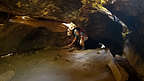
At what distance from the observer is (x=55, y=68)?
546cm

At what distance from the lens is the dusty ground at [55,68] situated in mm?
4641

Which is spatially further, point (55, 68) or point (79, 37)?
point (79, 37)

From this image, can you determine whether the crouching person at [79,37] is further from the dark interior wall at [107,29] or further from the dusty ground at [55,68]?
the dusty ground at [55,68]

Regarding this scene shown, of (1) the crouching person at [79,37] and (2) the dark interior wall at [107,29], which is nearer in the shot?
(2) the dark interior wall at [107,29]

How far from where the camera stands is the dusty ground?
15.2ft

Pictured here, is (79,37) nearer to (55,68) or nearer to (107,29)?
(107,29)

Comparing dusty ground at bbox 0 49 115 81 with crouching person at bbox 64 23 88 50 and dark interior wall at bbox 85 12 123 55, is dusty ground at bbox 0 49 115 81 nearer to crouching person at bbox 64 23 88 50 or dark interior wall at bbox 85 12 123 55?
dark interior wall at bbox 85 12 123 55

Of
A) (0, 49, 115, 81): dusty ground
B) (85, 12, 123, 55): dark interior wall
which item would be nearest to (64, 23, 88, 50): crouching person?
(85, 12, 123, 55): dark interior wall

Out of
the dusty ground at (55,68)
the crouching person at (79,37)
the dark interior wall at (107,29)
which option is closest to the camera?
the dusty ground at (55,68)

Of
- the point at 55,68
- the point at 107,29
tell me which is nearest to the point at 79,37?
the point at 107,29

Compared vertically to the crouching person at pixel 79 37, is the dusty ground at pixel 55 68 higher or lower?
lower

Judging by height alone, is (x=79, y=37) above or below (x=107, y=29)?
below

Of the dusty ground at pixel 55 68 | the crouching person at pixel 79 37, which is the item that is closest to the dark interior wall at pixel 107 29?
the dusty ground at pixel 55 68

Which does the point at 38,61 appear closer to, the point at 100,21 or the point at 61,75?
the point at 61,75
